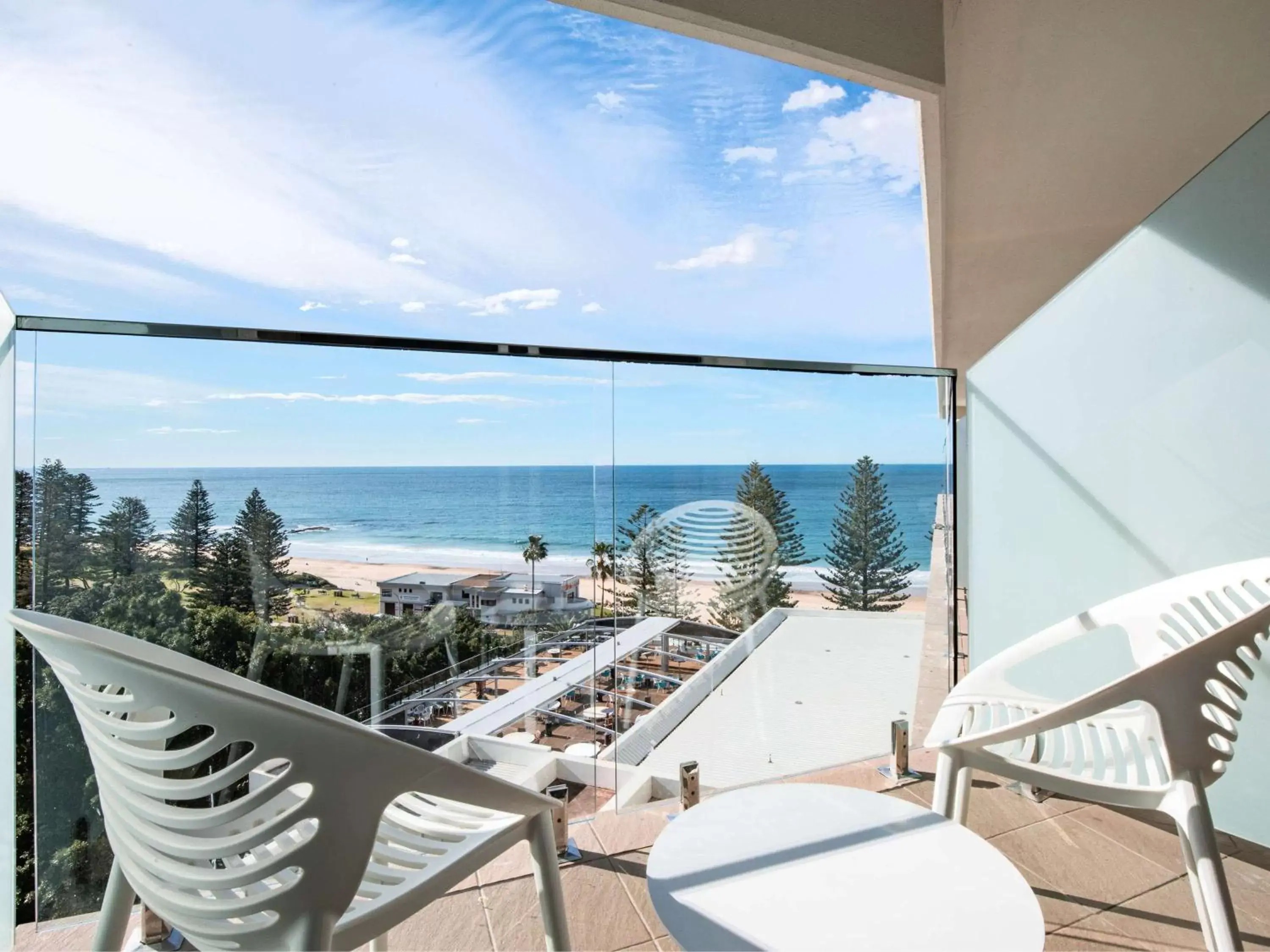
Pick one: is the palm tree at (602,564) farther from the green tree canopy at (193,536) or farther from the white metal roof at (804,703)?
the green tree canopy at (193,536)

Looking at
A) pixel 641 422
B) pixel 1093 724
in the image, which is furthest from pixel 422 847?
pixel 1093 724

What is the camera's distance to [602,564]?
2.13 metres

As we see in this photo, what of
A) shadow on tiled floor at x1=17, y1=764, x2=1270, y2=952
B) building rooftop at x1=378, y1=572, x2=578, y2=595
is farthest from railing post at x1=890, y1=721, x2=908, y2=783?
building rooftop at x1=378, y1=572, x2=578, y2=595

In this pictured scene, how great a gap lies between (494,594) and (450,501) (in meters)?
0.29

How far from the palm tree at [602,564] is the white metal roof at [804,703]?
49 cm

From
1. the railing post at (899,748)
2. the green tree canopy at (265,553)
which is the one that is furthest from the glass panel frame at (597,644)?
the railing post at (899,748)

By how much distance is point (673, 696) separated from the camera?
7.48ft

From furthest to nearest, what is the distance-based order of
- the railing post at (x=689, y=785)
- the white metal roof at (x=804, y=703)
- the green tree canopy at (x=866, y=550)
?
the green tree canopy at (x=866, y=550) < the white metal roof at (x=804, y=703) < the railing post at (x=689, y=785)

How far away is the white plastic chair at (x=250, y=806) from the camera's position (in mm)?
877

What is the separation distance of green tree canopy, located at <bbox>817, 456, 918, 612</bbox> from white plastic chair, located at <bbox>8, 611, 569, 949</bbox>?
161 centimetres

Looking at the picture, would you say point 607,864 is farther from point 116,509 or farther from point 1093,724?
point 116,509

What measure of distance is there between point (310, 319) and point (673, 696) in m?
22.5

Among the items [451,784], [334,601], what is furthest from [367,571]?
[451,784]

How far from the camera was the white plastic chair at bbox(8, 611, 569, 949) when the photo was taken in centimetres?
88
